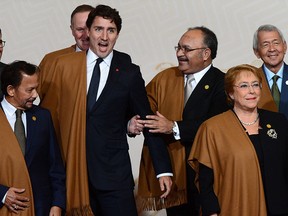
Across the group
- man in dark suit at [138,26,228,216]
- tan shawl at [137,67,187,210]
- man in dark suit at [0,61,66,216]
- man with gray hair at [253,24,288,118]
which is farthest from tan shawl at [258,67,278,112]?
man in dark suit at [0,61,66,216]

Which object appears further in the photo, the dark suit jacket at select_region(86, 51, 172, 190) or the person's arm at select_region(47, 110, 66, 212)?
the dark suit jacket at select_region(86, 51, 172, 190)

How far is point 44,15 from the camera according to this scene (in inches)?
251

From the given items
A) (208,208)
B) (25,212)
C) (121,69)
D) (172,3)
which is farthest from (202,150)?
(172,3)

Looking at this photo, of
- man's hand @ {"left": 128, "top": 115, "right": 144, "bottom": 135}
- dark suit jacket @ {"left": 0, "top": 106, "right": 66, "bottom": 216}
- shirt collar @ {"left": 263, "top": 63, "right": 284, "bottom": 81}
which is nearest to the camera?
dark suit jacket @ {"left": 0, "top": 106, "right": 66, "bottom": 216}

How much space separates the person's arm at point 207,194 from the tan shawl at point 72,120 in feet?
1.82

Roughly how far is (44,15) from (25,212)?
8.16ft

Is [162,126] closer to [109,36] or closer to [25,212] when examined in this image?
[109,36]

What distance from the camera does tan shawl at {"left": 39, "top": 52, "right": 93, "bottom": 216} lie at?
4441 mm

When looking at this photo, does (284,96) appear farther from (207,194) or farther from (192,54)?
Answer: (207,194)

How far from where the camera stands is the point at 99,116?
175 inches

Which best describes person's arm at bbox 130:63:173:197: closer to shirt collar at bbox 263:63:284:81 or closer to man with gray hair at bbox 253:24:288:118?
man with gray hair at bbox 253:24:288:118

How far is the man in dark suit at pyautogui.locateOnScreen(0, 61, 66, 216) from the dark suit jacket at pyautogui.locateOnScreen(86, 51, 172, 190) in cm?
22

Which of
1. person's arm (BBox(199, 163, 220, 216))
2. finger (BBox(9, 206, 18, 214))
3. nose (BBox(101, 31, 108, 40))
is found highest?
nose (BBox(101, 31, 108, 40))

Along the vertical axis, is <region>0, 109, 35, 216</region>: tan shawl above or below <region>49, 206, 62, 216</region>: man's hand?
above
